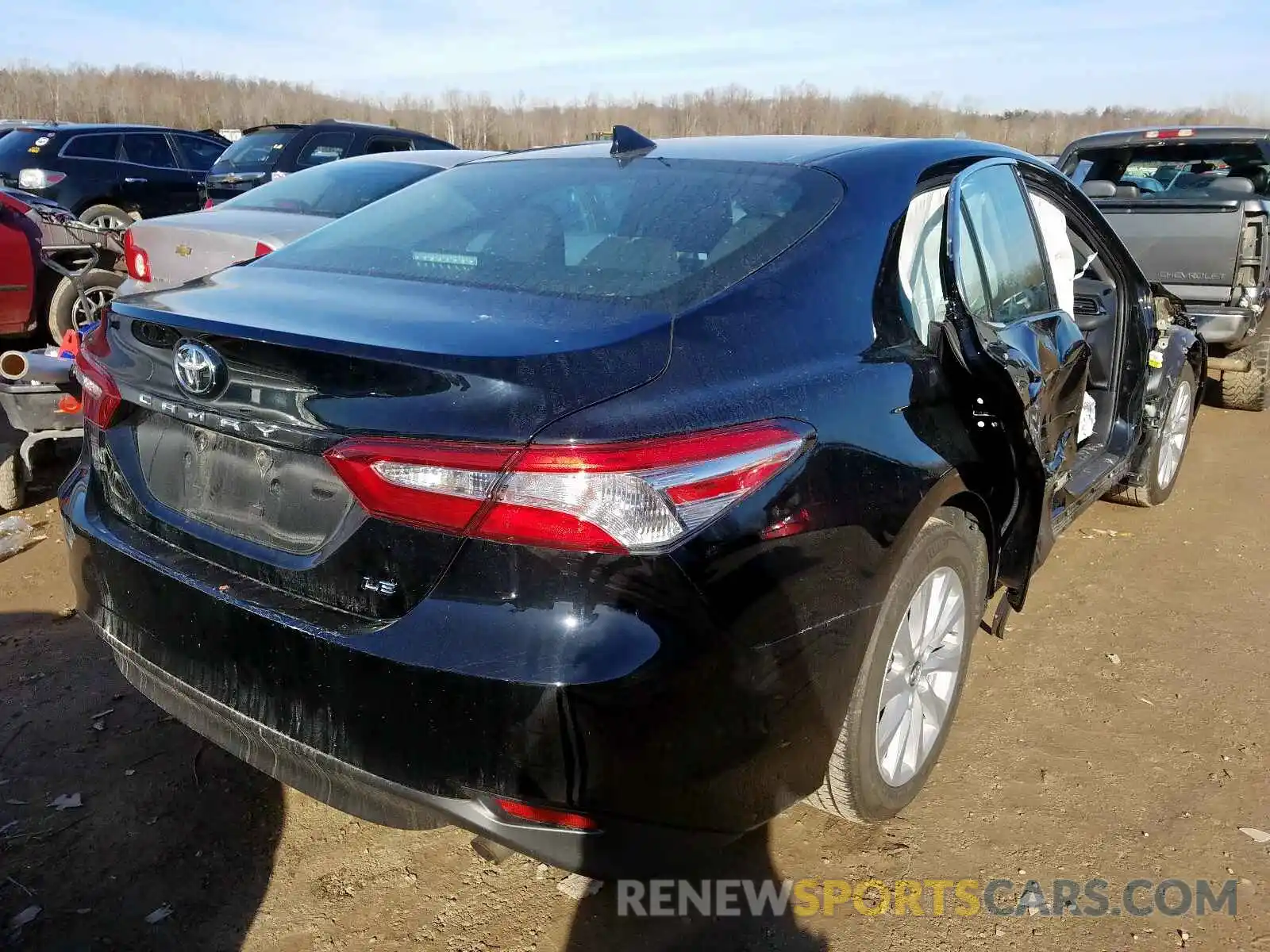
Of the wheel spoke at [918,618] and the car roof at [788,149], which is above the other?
the car roof at [788,149]

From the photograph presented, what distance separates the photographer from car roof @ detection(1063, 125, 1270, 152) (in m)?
7.41

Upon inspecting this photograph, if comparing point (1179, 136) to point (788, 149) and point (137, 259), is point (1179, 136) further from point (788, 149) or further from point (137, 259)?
point (137, 259)

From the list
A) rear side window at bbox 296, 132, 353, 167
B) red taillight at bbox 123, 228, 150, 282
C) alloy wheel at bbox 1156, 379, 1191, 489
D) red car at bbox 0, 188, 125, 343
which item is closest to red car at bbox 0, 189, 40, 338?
red car at bbox 0, 188, 125, 343

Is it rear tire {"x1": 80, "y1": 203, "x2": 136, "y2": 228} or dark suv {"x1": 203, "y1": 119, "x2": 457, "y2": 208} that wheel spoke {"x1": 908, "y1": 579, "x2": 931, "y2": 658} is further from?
rear tire {"x1": 80, "y1": 203, "x2": 136, "y2": 228}

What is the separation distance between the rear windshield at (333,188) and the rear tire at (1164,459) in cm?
443

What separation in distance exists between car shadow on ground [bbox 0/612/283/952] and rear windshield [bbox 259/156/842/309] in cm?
142

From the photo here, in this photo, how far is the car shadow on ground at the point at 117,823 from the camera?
7.25 feet

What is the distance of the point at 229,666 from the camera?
6.38ft

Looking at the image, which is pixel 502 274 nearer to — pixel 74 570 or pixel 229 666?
pixel 229 666

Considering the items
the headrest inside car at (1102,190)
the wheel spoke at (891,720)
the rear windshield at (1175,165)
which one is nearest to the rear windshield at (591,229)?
the wheel spoke at (891,720)

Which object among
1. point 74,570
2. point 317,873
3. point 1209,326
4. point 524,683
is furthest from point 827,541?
point 1209,326

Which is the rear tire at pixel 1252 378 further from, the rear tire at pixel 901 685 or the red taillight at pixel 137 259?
the red taillight at pixel 137 259

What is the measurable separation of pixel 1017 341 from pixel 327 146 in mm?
8952

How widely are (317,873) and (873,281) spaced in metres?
1.93
